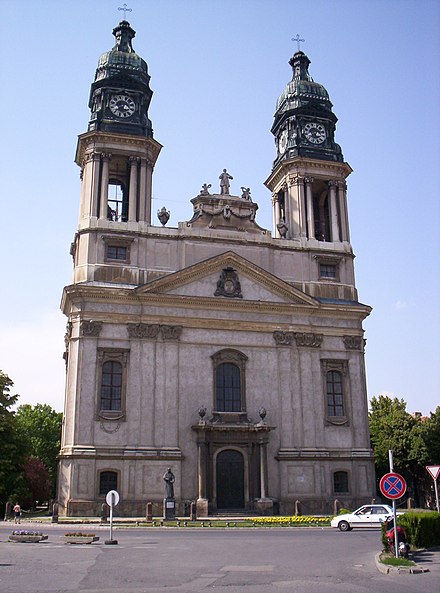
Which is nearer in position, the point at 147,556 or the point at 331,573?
the point at 331,573

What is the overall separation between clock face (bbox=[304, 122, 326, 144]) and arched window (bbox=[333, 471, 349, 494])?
24298mm

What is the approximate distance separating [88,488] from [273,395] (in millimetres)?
12484

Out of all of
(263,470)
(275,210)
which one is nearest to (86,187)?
(275,210)

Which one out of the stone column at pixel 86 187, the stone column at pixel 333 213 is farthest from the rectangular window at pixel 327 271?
the stone column at pixel 86 187

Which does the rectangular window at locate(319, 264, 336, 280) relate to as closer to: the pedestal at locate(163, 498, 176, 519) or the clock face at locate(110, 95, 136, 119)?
the clock face at locate(110, 95, 136, 119)

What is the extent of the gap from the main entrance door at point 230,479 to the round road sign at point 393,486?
2379 centimetres

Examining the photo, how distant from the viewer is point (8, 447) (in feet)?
146

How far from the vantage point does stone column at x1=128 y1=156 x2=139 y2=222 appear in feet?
143

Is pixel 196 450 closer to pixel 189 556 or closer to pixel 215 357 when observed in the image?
pixel 215 357

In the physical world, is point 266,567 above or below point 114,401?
below

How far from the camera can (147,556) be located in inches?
741

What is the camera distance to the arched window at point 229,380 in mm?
40750

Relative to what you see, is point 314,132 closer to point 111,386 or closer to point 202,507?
point 111,386

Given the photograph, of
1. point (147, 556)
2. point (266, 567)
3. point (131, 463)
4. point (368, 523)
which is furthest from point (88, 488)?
point (266, 567)
